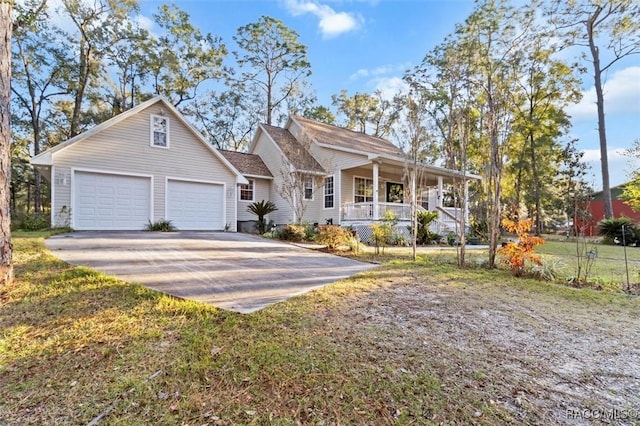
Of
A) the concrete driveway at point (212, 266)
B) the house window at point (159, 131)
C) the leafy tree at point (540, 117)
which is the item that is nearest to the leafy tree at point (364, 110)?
the leafy tree at point (540, 117)

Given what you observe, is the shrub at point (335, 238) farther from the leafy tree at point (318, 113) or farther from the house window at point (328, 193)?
the leafy tree at point (318, 113)

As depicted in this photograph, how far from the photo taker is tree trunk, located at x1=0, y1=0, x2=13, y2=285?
444 centimetres

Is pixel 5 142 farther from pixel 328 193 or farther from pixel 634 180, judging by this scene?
→ pixel 634 180

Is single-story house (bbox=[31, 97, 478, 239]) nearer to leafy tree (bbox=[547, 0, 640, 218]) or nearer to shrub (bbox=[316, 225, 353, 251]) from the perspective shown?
shrub (bbox=[316, 225, 353, 251])

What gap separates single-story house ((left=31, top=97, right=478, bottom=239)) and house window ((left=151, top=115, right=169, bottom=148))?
37mm

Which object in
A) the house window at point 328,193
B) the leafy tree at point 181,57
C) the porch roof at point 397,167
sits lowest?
the house window at point 328,193

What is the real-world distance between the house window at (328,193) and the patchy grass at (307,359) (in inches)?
435

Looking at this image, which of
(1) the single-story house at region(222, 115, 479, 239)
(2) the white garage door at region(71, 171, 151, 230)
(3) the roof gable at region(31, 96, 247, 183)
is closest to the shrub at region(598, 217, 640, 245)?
(1) the single-story house at region(222, 115, 479, 239)

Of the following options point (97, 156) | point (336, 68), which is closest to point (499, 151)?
point (97, 156)

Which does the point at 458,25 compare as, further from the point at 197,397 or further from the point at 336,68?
the point at 197,397

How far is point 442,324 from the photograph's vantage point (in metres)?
3.54

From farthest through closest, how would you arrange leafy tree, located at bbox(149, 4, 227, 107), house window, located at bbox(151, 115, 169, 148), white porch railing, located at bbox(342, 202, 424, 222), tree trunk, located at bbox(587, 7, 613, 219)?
1. leafy tree, located at bbox(149, 4, 227, 107)
2. tree trunk, located at bbox(587, 7, 613, 219)
3. white porch railing, located at bbox(342, 202, 424, 222)
4. house window, located at bbox(151, 115, 169, 148)

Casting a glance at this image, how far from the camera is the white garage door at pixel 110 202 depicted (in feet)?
35.7

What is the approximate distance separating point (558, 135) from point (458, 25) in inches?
403
